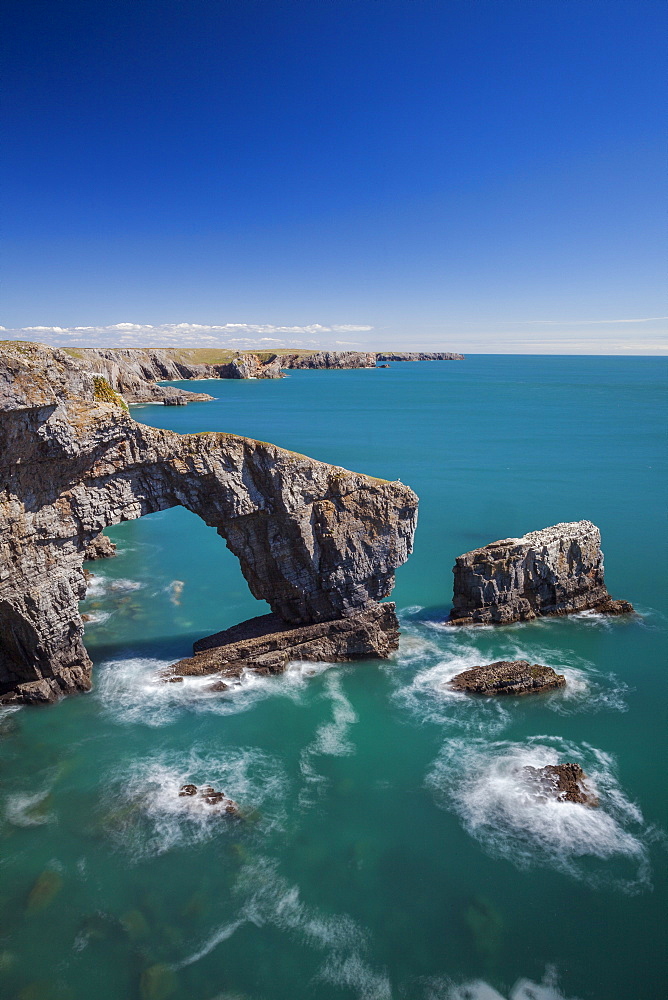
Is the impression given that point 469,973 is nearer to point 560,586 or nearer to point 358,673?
point 358,673

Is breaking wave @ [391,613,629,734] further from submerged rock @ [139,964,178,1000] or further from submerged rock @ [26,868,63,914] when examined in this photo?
submerged rock @ [26,868,63,914]

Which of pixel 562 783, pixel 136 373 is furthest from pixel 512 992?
pixel 136 373

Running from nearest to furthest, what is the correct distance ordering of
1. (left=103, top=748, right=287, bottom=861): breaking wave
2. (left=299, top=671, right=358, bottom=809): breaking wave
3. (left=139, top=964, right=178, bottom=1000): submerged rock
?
(left=139, top=964, right=178, bottom=1000): submerged rock, (left=103, top=748, right=287, bottom=861): breaking wave, (left=299, top=671, right=358, bottom=809): breaking wave

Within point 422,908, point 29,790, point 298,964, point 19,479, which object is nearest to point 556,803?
point 422,908

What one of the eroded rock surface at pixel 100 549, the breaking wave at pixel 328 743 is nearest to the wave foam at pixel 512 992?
the breaking wave at pixel 328 743

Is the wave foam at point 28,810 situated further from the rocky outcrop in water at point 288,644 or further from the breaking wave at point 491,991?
the breaking wave at point 491,991

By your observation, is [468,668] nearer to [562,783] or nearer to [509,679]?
[509,679]

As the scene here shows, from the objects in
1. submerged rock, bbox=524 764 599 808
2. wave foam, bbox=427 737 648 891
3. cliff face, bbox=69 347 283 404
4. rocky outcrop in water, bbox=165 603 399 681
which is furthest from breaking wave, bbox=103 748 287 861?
cliff face, bbox=69 347 283 404

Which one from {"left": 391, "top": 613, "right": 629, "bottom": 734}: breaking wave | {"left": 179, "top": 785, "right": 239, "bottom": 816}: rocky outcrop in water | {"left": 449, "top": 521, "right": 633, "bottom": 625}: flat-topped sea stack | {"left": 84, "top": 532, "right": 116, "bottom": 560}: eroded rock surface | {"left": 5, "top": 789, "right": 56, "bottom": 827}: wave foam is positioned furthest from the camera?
{"left": 84, "top": 532, "right": 116, "bottom": 560}: eroded rock surface
